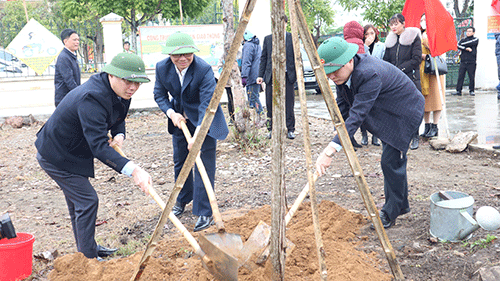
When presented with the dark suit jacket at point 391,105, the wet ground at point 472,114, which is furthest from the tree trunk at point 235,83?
the dark suit jacket at point 391,105

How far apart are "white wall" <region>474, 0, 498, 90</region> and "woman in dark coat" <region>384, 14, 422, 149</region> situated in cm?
827

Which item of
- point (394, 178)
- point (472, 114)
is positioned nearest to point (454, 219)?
point (394, 178)

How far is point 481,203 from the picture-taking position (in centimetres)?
394

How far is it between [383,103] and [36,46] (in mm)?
10838

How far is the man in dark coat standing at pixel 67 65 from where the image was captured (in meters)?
6.18

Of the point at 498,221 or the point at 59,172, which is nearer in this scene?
the point at 498,221

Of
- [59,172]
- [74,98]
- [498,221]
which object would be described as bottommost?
[498,221]

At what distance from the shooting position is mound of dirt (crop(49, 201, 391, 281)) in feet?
9.68

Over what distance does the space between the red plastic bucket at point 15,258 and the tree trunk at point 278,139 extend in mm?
1852

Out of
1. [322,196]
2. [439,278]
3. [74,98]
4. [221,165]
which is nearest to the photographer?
[439,278]

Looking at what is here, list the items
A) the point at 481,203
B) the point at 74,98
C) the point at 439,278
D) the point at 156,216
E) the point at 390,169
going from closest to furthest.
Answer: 1. the point at 439,278
2. the point at 74,98
3. the point at 390,169
4. the point at 481,203
5. the point at 156,216

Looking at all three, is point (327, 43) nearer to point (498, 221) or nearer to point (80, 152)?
point (498, 221)

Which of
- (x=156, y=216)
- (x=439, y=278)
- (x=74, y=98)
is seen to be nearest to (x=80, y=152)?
(x=74, y=98)

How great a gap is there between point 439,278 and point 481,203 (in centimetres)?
146
